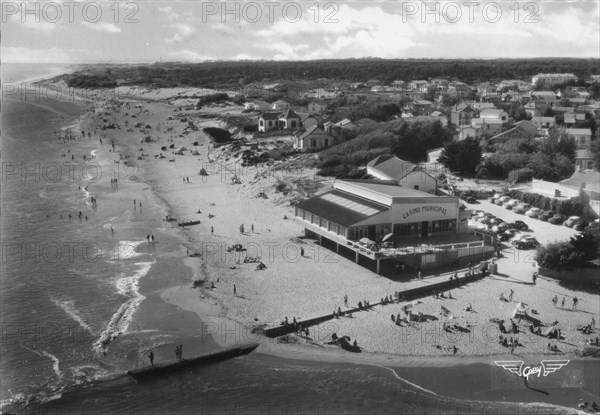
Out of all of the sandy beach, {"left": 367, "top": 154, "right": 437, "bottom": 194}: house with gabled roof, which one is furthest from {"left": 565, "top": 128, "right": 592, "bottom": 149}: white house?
the sandy beach

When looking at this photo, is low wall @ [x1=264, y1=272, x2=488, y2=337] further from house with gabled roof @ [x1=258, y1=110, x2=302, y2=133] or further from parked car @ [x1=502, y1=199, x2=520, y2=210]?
house with gabled roof @ [x1=258, y1=110, x2=302, y2=133]

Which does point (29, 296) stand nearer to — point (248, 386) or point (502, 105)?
point (248, 386)

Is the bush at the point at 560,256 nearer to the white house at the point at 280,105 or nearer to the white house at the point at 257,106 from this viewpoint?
the white house at the point at 280,105

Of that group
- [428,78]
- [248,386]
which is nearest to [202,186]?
[248,386]

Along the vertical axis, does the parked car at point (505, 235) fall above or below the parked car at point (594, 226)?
below

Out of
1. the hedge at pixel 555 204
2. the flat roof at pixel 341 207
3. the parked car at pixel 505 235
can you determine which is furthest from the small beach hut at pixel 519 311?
the hedge at pixel 555 204
